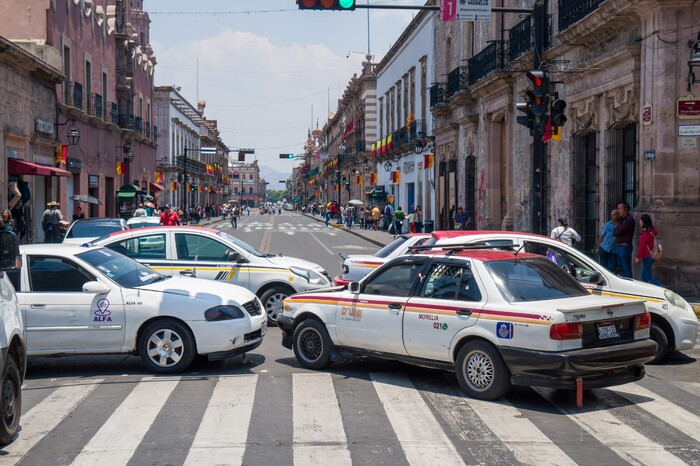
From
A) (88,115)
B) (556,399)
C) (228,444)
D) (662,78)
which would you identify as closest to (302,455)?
(228,444)

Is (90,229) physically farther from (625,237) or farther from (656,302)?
(656,302)

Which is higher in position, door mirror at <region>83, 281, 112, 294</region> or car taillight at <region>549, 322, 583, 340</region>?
door mirror at <region>83, 281, 112, 294</region>

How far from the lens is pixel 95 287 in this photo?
31.6ft

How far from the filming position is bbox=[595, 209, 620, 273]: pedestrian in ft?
57.9

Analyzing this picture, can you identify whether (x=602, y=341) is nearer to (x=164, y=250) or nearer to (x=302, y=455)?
(x=302, y=455)

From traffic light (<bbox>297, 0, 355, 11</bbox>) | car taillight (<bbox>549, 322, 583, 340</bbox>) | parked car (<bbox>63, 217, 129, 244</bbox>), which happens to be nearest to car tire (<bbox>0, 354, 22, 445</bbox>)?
car taillight (<bbox>549, 322, 583, 340</bbox>)

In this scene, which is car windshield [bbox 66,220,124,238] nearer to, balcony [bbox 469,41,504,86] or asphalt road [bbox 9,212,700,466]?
asphalt road [bbox 9,212,700,466]

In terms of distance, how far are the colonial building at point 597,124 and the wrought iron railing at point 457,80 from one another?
57cm

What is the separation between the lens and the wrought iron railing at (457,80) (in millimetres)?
34375

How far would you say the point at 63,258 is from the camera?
32.9 ft

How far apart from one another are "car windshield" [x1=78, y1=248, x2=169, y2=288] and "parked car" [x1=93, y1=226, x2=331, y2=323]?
279 cm

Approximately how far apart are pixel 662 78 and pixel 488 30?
49.1ft

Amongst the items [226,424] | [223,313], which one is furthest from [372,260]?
[226,424]

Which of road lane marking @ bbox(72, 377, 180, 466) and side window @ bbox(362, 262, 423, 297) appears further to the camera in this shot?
side window @ bbox(362, 262, 423, 297)
